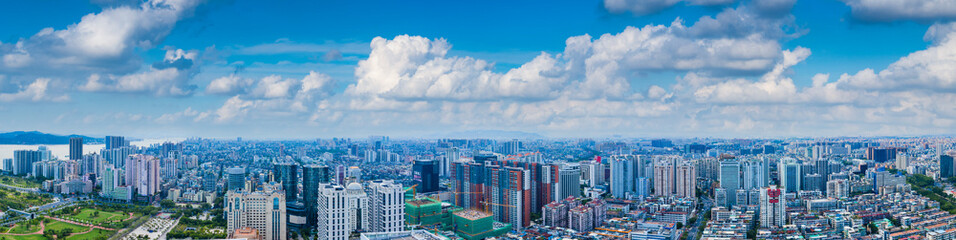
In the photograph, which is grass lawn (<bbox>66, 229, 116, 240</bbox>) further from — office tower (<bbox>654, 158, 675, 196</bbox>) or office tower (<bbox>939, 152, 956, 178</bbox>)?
office tower (<bbox>939, 152, 956, 178</bbox>)

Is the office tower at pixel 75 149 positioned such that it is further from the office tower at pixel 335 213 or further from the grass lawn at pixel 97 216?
the office tower at pixel 335 213

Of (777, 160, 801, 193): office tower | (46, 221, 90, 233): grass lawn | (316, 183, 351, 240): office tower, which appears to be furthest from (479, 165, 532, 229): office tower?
(777, 160, 801, 193): office tower

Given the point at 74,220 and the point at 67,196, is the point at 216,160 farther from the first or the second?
the point at 74,220

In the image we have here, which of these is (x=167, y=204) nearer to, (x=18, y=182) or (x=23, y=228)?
(x=23, y=228)

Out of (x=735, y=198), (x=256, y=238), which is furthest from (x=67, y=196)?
(x=735, y=198)

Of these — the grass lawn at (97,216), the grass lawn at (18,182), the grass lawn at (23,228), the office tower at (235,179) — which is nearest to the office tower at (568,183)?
the office tower at (235,179)
